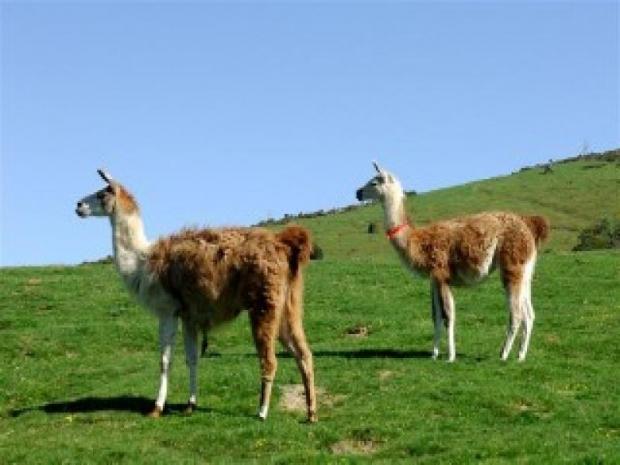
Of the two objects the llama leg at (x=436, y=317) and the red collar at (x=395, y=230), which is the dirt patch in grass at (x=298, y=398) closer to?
the llama leg at (x=436, y=317)

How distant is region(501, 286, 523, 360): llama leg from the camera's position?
70.0 ft

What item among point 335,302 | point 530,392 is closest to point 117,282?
point 335,302

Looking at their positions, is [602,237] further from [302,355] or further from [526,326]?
[302,355]

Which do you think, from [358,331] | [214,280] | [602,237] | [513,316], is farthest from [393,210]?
[602,237]

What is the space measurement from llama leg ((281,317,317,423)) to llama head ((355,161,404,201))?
25.1ft

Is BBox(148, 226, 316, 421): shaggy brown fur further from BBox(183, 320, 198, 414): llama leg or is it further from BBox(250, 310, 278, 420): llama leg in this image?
BBox(183, 320, 198, 414): llama leg

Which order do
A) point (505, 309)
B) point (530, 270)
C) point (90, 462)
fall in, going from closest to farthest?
point (90, 462) → point (530, 270) → point (505, 309)

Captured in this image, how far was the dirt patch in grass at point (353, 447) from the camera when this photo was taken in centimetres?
1460

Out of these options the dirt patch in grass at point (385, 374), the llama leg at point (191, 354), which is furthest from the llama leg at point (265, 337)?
the dirt patch in grass at point (385, 374)

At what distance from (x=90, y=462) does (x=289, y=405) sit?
4621mm

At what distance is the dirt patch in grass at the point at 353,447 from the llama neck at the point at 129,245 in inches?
185

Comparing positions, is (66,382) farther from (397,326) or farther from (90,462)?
(397,326)

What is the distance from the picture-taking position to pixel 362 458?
45.7 ft

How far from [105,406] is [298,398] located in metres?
3.45
